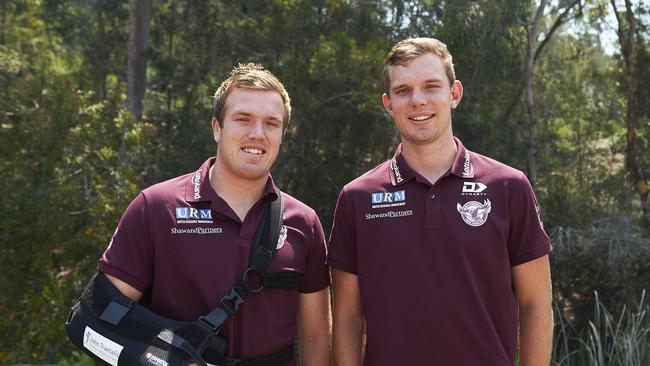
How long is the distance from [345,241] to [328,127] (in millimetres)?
10788

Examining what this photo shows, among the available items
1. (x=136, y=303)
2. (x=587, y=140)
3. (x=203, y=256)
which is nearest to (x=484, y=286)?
(x=203, y=256)

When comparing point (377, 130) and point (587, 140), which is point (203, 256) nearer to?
point (377, 130)

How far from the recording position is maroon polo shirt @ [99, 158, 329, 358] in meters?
2.85

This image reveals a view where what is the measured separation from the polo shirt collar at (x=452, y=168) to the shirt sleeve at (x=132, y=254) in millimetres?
1036

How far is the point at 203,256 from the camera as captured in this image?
287 centimetres

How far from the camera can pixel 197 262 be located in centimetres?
286

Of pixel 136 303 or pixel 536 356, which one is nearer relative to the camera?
pixel 136 303

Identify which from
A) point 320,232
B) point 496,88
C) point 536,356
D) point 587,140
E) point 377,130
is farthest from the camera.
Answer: point 587,140

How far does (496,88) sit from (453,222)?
12942 mm

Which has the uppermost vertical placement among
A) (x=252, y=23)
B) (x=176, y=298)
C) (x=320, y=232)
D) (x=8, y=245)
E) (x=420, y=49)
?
(x=252, y=23)

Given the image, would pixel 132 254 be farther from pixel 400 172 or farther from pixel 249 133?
pixel 400 172

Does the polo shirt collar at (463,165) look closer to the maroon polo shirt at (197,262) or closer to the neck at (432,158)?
the neck at (432,158)

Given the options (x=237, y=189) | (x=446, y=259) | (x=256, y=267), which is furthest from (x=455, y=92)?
(x=256, y=267)

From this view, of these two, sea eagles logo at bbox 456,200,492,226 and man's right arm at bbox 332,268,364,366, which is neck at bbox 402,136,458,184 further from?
man's right arm at bbox 332,268,364,366
